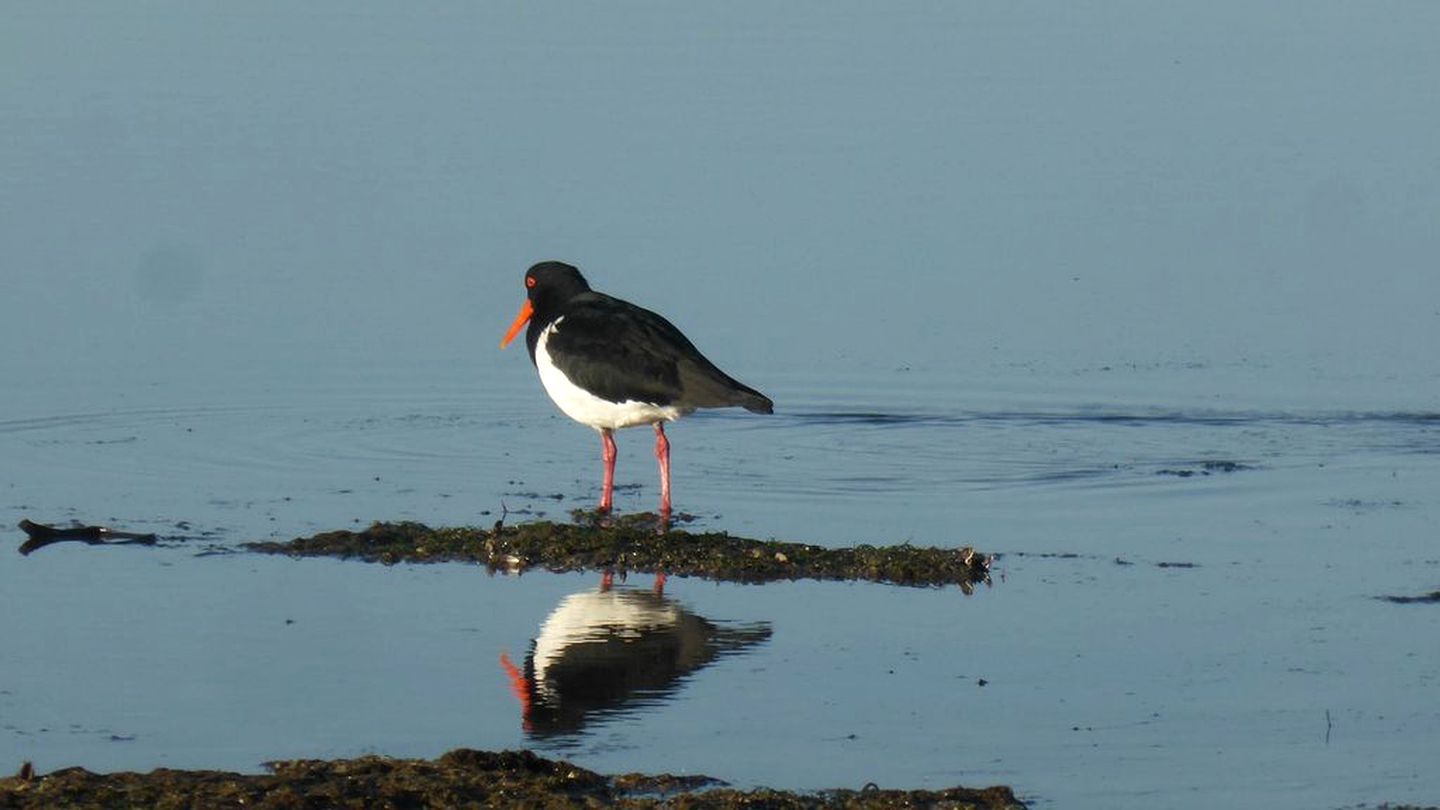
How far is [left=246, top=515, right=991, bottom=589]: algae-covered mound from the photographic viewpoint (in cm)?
945

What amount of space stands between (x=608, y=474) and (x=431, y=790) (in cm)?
466

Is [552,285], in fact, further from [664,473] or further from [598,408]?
[664,473]

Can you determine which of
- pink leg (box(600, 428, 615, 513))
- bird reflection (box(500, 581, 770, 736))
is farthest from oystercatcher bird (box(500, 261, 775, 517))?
bird reflection (box(500, 581, 770, 736))

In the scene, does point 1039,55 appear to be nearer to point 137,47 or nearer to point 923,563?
point 137,47

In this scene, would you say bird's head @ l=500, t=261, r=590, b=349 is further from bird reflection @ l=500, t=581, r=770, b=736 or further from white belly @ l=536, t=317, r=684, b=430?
bird reflection @ l=500, t=581, r=770, b=736

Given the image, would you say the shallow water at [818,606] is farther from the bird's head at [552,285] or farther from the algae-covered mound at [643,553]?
the bird's head at [552,285]

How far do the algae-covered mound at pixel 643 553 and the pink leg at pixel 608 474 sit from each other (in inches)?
Result: 38.2

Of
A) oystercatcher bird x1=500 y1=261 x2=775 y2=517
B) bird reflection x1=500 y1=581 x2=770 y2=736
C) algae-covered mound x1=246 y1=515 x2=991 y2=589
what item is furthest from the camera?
oystercatcher bird x1=500 y1=261 x2=775 y2=517

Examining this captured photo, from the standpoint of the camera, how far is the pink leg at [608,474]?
1095 centimetres

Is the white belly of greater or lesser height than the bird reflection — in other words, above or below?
above

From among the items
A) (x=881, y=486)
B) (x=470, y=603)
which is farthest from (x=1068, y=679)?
(x=881, y=486)

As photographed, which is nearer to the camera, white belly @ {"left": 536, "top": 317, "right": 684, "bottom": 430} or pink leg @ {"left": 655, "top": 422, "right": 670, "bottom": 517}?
pink leg @ {"left": 655, "top": 422, "right": 670, "bottom": 517}

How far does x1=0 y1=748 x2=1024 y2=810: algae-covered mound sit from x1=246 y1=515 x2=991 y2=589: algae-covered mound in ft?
8.96

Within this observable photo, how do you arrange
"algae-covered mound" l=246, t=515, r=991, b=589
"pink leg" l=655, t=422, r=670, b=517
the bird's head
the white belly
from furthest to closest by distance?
1. the bird's head
2. the white belly
3. "pink leg" l=655, t=422, r=670, b=517
4. "algae-covered mound" l=246, t=515, r=991, b=589
